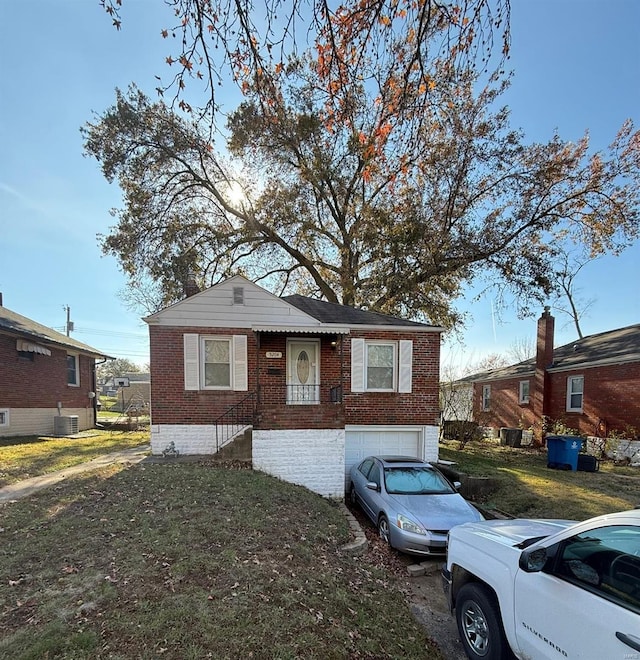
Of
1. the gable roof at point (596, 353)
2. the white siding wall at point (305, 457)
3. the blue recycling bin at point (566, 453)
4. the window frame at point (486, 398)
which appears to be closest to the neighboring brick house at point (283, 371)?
the white siding wall at point (305, 457)

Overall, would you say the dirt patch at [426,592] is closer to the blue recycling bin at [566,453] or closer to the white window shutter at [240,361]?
the white window shutter at [240,361]

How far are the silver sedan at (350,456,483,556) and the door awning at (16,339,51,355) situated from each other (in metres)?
13.0

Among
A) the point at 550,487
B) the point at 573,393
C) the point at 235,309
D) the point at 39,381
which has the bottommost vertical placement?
the point at 550,487

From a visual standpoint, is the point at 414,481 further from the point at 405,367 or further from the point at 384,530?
the point at 405,367

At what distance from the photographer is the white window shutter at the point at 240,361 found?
394 inches

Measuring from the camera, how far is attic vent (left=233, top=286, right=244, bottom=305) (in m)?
10.0

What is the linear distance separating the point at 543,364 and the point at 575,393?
1.73 metres

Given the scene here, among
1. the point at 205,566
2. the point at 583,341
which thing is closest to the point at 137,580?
the point at 205,566

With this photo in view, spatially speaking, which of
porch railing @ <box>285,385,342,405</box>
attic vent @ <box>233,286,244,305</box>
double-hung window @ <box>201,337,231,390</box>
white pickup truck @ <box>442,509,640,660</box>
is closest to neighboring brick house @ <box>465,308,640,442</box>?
porch railing @ <box>285,385,342,405</box>

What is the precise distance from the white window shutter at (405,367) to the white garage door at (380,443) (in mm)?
1249

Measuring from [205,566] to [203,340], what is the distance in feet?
22.3

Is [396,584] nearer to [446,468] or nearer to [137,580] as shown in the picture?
[137,580]

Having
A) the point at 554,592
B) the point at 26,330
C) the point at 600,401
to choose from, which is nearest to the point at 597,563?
the point at 554,592

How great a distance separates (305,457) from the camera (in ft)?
26.9
